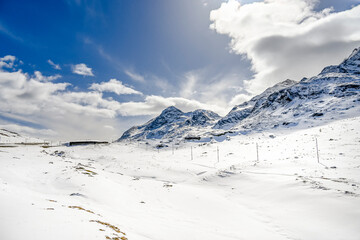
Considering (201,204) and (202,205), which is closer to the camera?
(202,205)

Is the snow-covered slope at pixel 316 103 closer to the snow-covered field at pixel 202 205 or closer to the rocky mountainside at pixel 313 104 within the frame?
the rocky mountainside at pixel 313 104

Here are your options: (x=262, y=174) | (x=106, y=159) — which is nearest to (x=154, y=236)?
(x=262, y=174)

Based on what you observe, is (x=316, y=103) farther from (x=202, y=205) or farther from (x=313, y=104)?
(x=202, y=205)

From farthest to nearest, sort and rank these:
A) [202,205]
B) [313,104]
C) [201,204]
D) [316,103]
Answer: [316,103] → [313,104] → [201,204] → [202,205]

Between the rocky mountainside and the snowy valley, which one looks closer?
the snowy valley

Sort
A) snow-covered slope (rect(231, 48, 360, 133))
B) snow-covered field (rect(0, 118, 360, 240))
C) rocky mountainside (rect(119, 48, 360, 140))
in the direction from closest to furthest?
snow-covered field (rect(0, 118, 360, 240)) → snow-covered slope (rect(231, 48, 360, 133)) → rocky mountainside (rect(119, 48, 360, 140))

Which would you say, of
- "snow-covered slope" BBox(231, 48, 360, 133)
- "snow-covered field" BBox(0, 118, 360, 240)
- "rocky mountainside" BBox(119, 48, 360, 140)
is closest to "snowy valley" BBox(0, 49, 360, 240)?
"snow-covered field" BBox(0, 118, 360, 240)

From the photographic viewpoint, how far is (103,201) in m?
12.3

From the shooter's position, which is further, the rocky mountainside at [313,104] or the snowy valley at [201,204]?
the rocky mountainside at [313,104]

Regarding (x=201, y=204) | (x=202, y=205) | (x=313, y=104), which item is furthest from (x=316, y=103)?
(x=202, y=205)

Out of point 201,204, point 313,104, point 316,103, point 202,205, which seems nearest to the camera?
point 202,205

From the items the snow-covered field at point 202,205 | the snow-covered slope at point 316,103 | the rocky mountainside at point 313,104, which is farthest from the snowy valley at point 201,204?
the snow-covered slope at point 316,103

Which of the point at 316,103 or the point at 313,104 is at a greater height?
the point at 316,103

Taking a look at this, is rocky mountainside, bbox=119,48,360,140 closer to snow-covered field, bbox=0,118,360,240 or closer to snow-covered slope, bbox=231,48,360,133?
snow-covered slope, bbox=231,48,360,133
